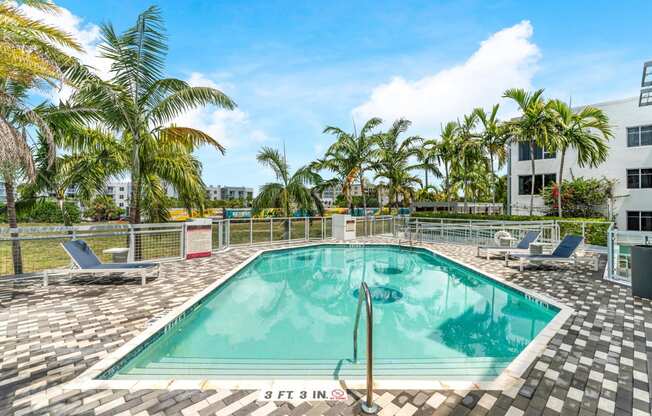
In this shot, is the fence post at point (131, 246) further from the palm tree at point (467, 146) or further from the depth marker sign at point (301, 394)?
the palm tree at point (467, 146)

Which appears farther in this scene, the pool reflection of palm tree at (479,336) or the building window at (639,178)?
the building window at (639,178)

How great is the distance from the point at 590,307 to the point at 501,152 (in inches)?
563

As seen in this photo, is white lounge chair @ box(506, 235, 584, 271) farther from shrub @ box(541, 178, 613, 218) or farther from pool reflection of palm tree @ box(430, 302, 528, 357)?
shrub @ box(541, 178, 613, 218)

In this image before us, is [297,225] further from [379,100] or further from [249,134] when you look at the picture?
[379,100]

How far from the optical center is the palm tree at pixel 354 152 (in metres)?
15.7

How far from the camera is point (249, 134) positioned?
1758 cm

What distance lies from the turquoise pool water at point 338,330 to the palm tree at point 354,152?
8.27m

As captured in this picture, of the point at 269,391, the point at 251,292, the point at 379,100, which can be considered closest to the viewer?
the point at 269,391

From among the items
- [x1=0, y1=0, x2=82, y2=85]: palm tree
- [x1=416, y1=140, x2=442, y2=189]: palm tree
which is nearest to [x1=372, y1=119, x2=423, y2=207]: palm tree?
[x1=416, y1=140, x2=442, y2=189]: palm tree

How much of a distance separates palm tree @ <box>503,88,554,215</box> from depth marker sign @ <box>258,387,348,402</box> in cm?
1531

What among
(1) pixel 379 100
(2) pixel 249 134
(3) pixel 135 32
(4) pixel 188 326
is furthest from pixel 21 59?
(1) pixel 379 100

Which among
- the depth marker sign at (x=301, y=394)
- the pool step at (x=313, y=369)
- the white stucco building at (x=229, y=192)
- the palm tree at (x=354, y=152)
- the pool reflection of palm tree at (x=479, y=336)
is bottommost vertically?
the pool reflection of palm tree at (x=479, y=336)

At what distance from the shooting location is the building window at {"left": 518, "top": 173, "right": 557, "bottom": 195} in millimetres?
18122

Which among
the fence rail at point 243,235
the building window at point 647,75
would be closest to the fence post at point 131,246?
the fence rail at point 243,235
